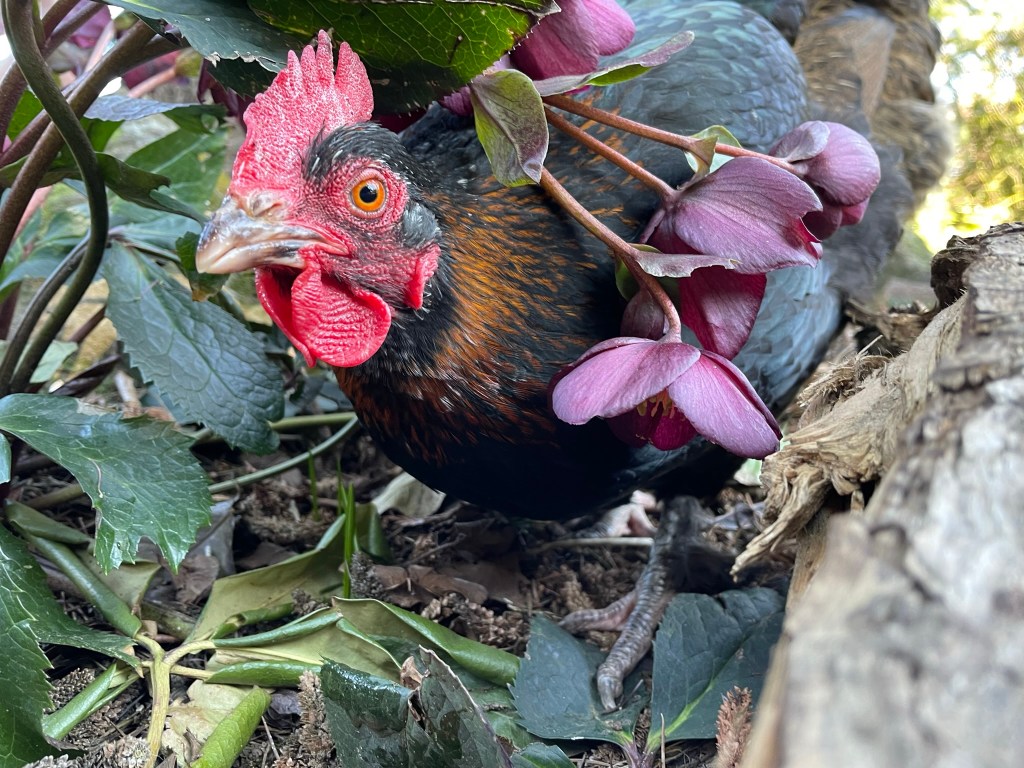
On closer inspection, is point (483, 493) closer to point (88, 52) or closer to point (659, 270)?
point (659, 270)

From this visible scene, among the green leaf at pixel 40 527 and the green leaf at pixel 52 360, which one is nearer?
the green leaf at pixel 40 527

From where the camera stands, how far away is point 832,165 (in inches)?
47.0

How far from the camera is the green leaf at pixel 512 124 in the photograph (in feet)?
3.37

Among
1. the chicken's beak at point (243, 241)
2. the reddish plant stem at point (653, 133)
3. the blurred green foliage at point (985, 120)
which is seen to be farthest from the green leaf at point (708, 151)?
the blurred green foliage at point (985, 120)

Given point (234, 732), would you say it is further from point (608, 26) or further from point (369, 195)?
point (608, 26)

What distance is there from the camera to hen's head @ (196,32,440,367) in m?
1.03

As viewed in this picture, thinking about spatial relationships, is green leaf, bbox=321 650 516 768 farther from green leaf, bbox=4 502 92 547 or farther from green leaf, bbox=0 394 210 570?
green leaf, bbox=4 502 92 547

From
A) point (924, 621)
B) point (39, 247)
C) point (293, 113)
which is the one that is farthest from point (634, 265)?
point (39, 247)

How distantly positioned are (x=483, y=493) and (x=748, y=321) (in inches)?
20.7

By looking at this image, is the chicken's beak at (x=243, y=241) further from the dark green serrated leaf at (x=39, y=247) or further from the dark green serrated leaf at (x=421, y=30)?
the dark green serrated leaf at (x=39, y=247)

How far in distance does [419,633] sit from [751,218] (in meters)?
0.76

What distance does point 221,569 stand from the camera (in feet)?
5.09

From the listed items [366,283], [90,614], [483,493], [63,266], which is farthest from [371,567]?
[63,266]

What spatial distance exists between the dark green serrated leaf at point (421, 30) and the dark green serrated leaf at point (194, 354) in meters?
0.57
